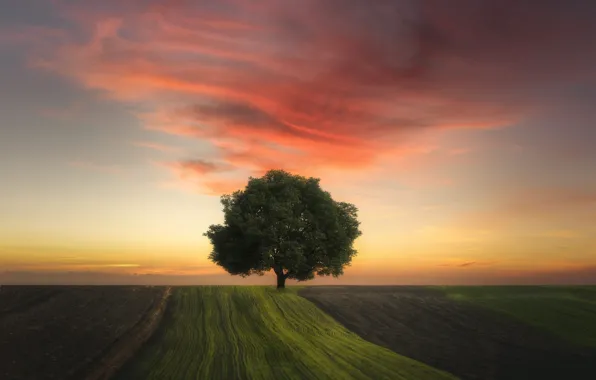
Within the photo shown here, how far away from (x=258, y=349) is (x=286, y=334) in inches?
185

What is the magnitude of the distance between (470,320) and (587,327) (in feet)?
34.0

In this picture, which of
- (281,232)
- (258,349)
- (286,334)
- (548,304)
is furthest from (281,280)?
(548,304)

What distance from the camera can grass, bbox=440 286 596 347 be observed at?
134ft

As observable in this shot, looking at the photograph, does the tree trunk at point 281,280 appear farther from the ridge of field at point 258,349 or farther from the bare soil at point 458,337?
the ridge of field at point 258,349

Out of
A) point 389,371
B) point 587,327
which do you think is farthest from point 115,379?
point 587,327

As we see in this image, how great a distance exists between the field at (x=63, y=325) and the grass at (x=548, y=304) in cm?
3484

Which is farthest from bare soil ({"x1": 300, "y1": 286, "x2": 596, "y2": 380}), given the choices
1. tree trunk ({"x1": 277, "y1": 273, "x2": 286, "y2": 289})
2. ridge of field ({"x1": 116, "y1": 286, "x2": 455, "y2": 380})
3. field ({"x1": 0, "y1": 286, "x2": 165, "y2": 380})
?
field ({"x1": 0, "y1": 286, "x2": 165, "y2": 380})

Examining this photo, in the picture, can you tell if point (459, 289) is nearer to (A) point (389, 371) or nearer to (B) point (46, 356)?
(A) point (389, 371)

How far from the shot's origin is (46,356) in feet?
81.6

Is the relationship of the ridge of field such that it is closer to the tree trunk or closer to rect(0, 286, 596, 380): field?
rect(0, 286, 596, 380): field

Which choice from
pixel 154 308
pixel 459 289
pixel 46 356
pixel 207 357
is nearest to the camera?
pixel 46 356

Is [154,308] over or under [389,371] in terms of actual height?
over

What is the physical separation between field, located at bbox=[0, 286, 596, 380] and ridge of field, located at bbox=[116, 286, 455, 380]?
0.08 meters

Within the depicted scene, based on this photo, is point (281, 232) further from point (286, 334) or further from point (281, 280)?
point (286, 334)
